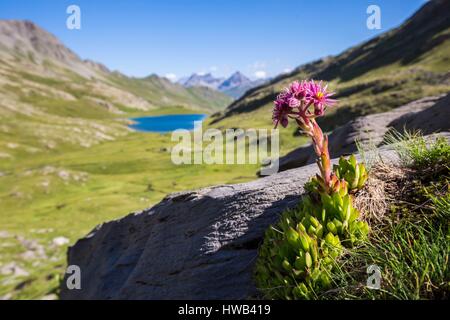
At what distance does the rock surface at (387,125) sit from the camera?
549 inches

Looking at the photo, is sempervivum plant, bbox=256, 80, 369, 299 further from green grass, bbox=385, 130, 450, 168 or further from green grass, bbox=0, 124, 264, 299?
green grass, bbox=0, 124, 264, 299

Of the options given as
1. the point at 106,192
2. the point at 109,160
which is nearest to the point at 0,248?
the point at 106,192

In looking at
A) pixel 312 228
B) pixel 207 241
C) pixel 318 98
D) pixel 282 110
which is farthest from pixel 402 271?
pixel 207 241

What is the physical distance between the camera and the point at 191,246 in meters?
9.98

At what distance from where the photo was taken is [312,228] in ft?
18.2

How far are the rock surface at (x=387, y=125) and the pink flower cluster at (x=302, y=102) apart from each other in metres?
7.49

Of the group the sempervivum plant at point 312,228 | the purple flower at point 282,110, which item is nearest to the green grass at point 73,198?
the sempervivum plant at point 312,228

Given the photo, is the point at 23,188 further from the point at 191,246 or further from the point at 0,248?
the point at 191,246

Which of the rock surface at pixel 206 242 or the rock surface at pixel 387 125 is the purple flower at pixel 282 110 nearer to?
the rock surface at pixel 206 242

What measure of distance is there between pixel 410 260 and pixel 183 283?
5.91 m

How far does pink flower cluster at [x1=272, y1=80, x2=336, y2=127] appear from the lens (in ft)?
18.9

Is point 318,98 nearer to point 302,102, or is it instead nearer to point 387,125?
point 302,102

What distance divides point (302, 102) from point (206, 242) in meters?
5.19
